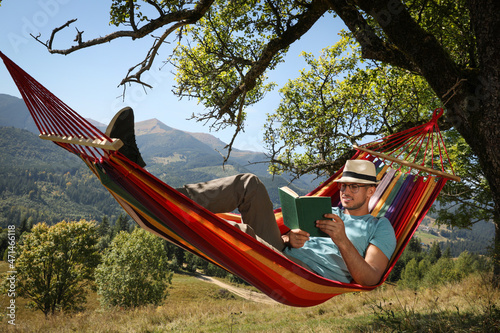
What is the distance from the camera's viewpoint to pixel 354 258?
1.65 metres

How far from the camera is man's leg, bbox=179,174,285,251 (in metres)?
1.98

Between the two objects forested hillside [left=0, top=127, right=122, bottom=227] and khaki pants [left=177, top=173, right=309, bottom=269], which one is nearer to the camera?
khaki pants [left=177, top=173, right=309, bottom=269]

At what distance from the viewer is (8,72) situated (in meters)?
1.69

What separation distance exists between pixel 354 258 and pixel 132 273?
2253 centimetres

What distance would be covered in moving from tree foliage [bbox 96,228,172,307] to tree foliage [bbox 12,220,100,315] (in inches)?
52.5

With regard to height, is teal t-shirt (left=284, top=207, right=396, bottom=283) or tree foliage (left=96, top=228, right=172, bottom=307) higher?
teal t-shirt (left=284, top=207, right=396, bottom=283)

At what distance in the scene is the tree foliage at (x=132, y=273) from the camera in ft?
68.0

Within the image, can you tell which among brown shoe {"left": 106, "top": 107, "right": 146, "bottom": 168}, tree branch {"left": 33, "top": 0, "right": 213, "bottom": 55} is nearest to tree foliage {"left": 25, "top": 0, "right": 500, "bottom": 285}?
tree branch {"left": 33, "top": 0, "right": 213, "bottom": 55}

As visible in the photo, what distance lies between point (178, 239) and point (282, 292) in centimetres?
71

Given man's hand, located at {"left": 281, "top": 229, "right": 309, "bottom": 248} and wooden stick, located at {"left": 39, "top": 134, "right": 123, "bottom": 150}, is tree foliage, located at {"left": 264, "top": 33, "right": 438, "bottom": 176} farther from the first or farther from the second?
wooden stick, located at {"left": 39, "top": 134, "right": 123, "bottom": 150}

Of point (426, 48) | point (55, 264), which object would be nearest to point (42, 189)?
point (55, 264)

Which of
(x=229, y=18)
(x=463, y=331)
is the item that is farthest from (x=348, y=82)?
(x=463, y=331)

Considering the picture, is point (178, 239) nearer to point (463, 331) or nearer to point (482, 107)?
point (463, 331)

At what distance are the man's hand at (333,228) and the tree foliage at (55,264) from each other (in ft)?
72.2
